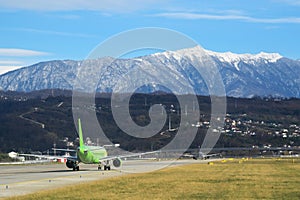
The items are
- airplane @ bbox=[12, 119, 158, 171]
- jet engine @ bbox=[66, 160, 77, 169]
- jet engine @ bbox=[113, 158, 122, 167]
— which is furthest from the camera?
jet engine @ bbox=[113, 158, 122, 167]

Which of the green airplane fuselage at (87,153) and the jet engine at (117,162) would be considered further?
the jet engine at (117,162)

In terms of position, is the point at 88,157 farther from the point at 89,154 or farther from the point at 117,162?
the point at 117,162

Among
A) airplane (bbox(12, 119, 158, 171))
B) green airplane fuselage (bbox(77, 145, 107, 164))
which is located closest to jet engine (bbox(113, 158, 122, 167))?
airplane (bbox(12, 119, 158, 171))

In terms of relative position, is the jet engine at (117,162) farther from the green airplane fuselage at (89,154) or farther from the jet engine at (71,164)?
the jet engine at (71,164)

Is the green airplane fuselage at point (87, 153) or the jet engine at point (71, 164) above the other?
the green airplane fuselage at point (87, 153)

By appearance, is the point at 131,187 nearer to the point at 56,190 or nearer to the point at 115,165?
the point at 56,190

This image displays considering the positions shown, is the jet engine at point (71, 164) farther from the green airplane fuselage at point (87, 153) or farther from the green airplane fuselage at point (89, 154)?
Result: the green airplane fuselage at point (89, 154)

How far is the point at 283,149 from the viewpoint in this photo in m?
193

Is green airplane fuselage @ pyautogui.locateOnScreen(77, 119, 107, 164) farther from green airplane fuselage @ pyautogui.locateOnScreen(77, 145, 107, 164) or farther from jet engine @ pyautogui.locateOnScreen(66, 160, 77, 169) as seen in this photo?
jet engine @ pyautogui.locateOnScreen(66, 160, 77, 169)

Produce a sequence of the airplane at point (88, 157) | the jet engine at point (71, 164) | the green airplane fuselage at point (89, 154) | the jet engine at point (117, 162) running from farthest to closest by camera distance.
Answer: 1. the jet engine at point (117, 162)
2. the jet engine at point (71, 164)
3. the airplane at point (88, 157)
4. the green airplane fuselage at point (89, 154)

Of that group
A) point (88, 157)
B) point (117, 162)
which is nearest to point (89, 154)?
point (88, 157)

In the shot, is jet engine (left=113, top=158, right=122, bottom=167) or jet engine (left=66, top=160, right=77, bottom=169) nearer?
jet engine (left=66, top=160, right=77, bottom=169)

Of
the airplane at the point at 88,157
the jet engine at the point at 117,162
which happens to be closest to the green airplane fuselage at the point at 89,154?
the airplane at the point at 88,157

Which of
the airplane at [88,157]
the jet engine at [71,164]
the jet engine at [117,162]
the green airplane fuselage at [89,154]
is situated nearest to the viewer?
the green airplane fuselage at [89,154]
